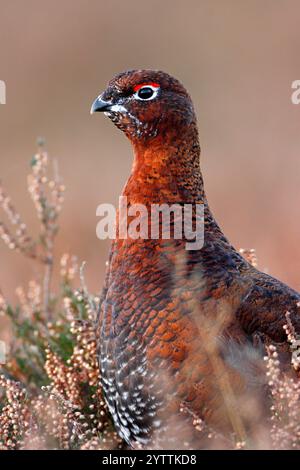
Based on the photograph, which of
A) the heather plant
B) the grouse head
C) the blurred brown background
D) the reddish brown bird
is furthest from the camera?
the blurred brown background

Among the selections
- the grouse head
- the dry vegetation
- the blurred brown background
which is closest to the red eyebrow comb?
the grouse head

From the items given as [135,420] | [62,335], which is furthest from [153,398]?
[62,335]

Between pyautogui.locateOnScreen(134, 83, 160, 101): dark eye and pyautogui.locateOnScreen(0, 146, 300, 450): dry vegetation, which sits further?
pyautogui.locateOnScreen(134, 83, 160, 101): dark eye

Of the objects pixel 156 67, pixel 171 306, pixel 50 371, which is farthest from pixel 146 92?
pixel 156 67

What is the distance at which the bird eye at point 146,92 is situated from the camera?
4.68 m

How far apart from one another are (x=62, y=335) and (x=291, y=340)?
6.67 feet

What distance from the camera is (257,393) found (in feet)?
13.1

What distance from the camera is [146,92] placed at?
4.69 meters

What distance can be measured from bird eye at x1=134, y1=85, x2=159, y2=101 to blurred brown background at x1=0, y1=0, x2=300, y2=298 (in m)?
4.69

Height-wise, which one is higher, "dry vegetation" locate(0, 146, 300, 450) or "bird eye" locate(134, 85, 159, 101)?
"bird eye" locate(134, 85, 159, 101)

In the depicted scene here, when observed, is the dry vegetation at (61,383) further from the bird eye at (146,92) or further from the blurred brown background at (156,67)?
the blurred brown background at (156,67)

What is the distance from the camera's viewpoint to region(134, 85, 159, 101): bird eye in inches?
184

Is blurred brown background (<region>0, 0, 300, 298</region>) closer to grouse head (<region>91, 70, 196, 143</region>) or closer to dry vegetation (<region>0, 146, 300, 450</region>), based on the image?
dry vegetation (<region>0, 146, 300, 450</region>)

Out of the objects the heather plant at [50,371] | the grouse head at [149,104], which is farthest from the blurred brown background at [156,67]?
the grouse head at [149,104]
